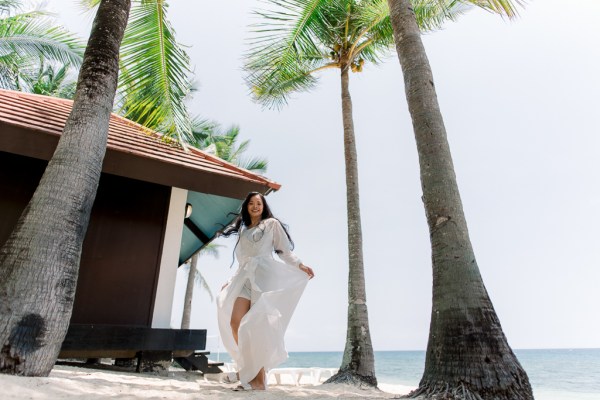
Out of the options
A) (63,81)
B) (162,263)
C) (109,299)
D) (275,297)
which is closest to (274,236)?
(275,297)

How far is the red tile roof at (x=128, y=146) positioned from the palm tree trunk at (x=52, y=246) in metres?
1.39

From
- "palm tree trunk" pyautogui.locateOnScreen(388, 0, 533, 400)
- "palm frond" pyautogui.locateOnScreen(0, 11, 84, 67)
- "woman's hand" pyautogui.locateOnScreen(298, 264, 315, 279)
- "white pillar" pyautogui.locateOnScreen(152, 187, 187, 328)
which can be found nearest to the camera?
"palm tree trunk" pyautogui.locateOnScreen(388, 0, 533, 400)

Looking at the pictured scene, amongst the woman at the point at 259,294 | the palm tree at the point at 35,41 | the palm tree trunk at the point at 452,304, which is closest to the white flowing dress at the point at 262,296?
the woman at the point at 259,294

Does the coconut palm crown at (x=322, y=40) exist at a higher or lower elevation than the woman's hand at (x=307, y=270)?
higher

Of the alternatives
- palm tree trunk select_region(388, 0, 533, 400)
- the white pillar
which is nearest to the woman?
palm tree trunk select_region(388, 0, 533, 400)

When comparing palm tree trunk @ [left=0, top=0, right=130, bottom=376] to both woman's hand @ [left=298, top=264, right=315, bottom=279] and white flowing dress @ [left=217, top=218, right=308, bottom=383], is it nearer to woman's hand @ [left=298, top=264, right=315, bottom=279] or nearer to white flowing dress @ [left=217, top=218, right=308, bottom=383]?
white flowing dress @ [left=217, top=218, right=308, bottom=383]

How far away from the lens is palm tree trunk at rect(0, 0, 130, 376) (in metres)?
2.35

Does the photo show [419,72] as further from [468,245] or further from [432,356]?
[432,356]

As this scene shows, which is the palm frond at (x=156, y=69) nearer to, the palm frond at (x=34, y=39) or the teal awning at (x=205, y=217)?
the teal awning at (x=205, y=217)

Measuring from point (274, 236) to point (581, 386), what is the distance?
36035 mm

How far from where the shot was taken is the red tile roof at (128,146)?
14.6 ft

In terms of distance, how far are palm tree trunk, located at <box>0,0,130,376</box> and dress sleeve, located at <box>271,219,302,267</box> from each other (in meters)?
1.68

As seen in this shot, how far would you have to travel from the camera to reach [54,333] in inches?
96.8

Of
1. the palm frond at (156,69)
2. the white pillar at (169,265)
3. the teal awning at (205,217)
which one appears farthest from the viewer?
the teal awning at (205,217)
